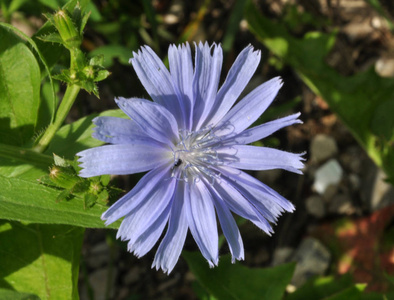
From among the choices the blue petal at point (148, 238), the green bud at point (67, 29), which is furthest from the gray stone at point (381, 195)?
the green bud at point (67, 29)

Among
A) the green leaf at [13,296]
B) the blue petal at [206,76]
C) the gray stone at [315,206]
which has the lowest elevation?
the gray stone at [315,206]

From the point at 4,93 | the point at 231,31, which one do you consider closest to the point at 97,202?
the point at 4,93

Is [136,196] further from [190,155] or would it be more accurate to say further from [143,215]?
[190,155]

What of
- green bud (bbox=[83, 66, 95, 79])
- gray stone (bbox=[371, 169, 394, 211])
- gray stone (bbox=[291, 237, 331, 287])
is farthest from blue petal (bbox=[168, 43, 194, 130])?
gray stone (bbox=[371, 169, 394, 211])

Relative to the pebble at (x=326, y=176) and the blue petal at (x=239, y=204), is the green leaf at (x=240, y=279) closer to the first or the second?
the blue petal at (x=239, y=204)

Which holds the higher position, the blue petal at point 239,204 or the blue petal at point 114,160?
the blue petal at point 114,160

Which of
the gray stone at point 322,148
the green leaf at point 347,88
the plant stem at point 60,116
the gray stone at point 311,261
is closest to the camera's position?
the plant stem at point 60,116

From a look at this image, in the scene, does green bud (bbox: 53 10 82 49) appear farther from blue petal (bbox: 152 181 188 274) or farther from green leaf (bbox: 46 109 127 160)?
blue petal (bbox: 152 181 188 274)
